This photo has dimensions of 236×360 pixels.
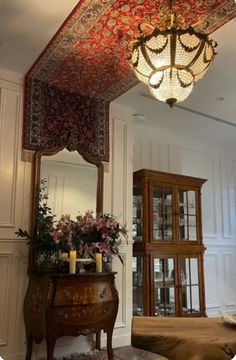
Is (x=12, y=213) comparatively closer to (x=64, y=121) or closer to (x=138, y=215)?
(x=64, y=121)

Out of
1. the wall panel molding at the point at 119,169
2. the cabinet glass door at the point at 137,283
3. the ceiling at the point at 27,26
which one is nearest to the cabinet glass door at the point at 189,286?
the cabinet glass door at the point at 137,283

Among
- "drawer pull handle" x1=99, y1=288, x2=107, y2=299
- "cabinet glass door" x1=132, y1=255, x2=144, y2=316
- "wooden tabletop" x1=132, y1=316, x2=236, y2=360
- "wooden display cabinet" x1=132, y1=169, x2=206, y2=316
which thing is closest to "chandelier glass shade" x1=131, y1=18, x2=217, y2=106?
"wooden tabletop" x1=132, y1=316, x2=236, y2=360

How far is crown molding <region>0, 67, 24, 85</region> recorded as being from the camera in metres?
A: 3.38

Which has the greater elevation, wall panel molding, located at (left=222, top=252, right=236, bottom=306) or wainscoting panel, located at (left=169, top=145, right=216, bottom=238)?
wainscoting panel, located at (left=169, top=145, right=216, bottom=238)

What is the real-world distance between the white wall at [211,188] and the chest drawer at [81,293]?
2151mm

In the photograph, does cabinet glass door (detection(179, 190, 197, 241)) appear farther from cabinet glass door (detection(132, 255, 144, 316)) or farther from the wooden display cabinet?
cabinet glass door (detection(132, 255, 144, 316))

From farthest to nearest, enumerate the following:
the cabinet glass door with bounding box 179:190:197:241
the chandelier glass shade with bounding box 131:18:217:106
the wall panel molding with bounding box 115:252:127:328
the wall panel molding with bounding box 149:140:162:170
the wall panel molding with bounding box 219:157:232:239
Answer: the wall panel molding with bounding box 219:157:232:239 < the wall panel molding with bounding box 149:140:162:170 < the cabinet glass door with bounding box 179:190:197:241 < the wall panel molding with bounding box 115:252:127:328 < the chandelier glass shade with bounding box 131:18:217:106

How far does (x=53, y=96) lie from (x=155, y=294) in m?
2.62

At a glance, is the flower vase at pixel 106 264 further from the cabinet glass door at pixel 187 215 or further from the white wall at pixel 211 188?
the white wall at pixel 211 188

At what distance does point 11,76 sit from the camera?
3.43 metres

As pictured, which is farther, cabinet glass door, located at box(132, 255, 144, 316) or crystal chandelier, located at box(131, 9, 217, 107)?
cabinet glass door, located at box(132, 255, 144, 316)

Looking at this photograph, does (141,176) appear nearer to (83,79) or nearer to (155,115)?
(155,115)

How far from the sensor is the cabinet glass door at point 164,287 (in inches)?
161

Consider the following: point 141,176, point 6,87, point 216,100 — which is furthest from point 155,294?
point 6,87
